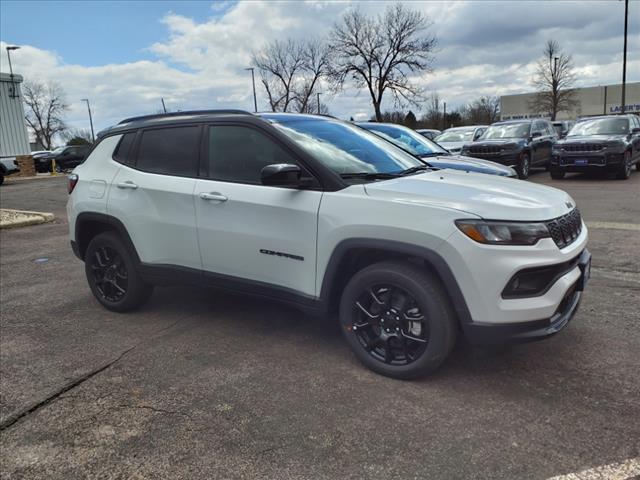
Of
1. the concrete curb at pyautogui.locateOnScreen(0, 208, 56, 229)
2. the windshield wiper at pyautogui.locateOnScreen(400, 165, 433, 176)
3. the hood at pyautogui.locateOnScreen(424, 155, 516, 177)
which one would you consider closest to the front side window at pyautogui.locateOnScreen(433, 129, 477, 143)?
the hood at pyautogui.locateOnScreen(424, 155, 516, 177)

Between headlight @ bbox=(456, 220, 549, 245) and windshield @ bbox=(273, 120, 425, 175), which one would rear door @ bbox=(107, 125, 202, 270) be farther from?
headlight @ bbox=(456, 220, 549, 245)

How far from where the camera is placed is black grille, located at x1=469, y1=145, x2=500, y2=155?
1404 centimetres

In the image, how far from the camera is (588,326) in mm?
4133

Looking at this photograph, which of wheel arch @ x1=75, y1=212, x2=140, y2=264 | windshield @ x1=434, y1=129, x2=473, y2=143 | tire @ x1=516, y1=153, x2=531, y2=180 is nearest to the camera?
wheel arch @ x1=75, y1=212, x2=140, y2=264

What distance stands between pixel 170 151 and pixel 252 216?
1155 mm

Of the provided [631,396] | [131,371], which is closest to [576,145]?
[631,396]

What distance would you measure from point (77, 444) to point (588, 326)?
12.1 ft

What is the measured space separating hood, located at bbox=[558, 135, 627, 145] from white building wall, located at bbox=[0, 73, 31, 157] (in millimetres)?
28938

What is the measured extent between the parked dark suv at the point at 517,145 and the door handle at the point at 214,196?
11.5 metres

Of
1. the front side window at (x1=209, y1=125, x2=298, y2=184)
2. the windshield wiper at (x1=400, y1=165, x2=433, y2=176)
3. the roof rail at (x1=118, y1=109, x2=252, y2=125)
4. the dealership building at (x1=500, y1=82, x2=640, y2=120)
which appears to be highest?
the dealership building at (x1=500, y1=82, x2=640, y2=120)

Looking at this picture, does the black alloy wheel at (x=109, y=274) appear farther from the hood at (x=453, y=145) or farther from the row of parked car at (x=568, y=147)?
the hood at (x=453, y=145)

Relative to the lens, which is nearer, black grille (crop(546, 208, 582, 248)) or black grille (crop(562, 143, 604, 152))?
black grille (crop(546, 208, 582, 248))

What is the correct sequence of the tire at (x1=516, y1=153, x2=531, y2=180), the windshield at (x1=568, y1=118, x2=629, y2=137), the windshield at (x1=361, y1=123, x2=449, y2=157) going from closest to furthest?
the windshield at (x1=361, y1=123, x2=449, y2=157)
the tire at (x1=516, y1=153, x2=531, y2=180)
the windshield at (x1=568, y1=118, x2=629, y2=137)

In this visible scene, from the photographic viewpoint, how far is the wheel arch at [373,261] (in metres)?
3.05
